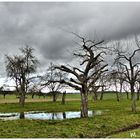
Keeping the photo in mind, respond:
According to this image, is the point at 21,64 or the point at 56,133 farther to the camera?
the point at 21,64

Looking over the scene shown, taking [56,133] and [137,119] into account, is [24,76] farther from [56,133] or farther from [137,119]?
[56,133]

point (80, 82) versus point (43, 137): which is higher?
point (80, 82)

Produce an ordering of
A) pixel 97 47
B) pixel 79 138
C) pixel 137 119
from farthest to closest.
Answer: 1. pixel 97 47
2. pixel 137 119
3. pixel 79 138

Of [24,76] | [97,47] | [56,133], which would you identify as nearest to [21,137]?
[56,133]

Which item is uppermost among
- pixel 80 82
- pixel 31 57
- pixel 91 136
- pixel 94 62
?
pixel 31 57

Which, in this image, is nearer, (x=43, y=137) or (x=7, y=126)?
(x=43, y=137)

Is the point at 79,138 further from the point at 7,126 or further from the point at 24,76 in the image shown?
the point at 24,76

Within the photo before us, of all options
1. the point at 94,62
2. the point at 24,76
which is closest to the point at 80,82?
the point at 94,62

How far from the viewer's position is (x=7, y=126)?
24.8 meters

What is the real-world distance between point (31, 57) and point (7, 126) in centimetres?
4410

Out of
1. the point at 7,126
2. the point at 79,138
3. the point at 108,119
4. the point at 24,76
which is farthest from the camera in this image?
the point at 24,76

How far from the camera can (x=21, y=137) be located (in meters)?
20.3

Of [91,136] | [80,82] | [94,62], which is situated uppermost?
[94,62]

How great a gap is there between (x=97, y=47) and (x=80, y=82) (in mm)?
4499
